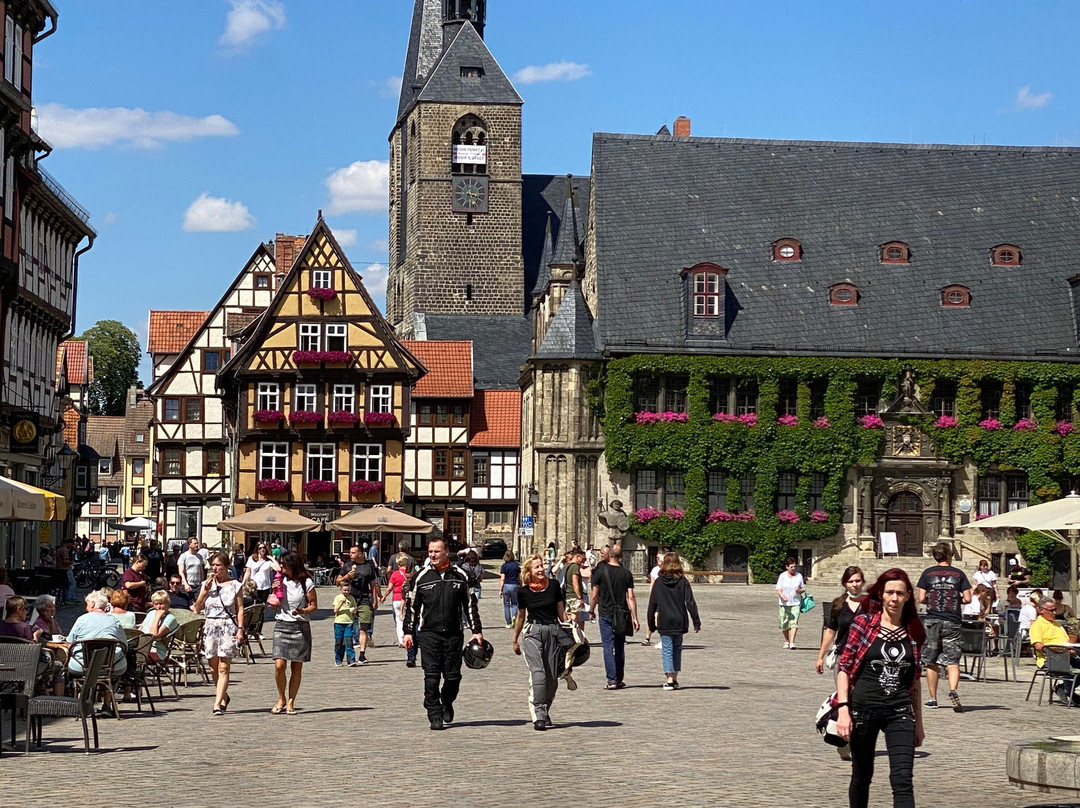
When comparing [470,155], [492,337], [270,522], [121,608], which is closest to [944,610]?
[121,608]

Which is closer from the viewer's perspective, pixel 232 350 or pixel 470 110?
pixel 232 350

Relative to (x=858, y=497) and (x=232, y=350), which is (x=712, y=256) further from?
(x=232, y=350)

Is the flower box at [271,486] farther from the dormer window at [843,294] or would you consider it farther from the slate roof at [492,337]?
the slate roof at [492,337]

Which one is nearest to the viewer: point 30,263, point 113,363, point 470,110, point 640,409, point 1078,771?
point 1078,771

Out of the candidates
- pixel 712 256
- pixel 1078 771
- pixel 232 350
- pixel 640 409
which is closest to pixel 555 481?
pixel 640 409

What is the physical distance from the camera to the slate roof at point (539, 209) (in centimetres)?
9106

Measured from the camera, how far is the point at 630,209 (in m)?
57.7

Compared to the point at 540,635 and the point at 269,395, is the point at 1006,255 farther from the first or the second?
the point at 540,635

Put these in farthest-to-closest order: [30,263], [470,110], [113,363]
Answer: [113,363] < [470,110] < [30,263]

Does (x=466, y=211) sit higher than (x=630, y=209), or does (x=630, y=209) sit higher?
(x=466, y=211)

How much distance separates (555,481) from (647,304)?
256 inches

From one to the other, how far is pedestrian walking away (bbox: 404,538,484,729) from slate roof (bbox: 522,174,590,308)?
74.9 metres

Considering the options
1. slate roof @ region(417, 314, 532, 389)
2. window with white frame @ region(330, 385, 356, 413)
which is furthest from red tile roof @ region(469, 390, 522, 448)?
window with white frame @ region(330, 385, 356, 413)

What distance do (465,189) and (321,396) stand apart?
109ft
